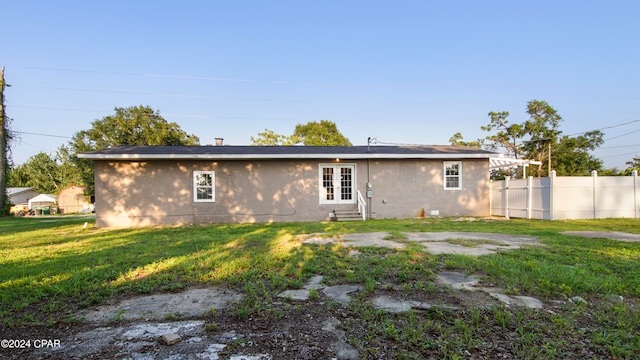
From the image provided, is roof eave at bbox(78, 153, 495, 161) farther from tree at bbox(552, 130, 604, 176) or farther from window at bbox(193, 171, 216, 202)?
tree at bbox(552, 130, 604, 176)

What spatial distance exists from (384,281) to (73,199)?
38978 mm

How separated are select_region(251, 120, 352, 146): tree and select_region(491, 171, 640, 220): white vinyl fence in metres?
29.3

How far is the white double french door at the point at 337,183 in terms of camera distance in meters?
11.7

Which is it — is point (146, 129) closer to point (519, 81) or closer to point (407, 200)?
point (407, 200)

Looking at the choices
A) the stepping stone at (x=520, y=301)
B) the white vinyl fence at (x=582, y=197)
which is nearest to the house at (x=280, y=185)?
the white vinyl fence at (x=582, y=197)

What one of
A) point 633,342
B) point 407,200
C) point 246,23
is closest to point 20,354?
point 633,342

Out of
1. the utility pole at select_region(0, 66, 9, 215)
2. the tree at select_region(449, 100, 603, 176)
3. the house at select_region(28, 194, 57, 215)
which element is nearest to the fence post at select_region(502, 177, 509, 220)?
the tree at select_region(449, 100, 603, 176)

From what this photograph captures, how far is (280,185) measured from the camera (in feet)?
37.4

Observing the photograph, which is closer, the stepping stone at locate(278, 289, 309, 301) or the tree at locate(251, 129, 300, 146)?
the stepping stone at locate(278, 289, 309, 301)

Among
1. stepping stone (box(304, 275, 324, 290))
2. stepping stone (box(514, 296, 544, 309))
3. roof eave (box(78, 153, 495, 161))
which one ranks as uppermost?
roof eave (box(78, 153, 495, 161))

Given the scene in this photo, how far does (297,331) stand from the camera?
235 centimetres

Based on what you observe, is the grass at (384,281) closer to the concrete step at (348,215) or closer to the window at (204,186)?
the window at (204,186)

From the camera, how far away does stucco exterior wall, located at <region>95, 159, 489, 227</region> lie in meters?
10.8

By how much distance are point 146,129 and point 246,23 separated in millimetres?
23953
